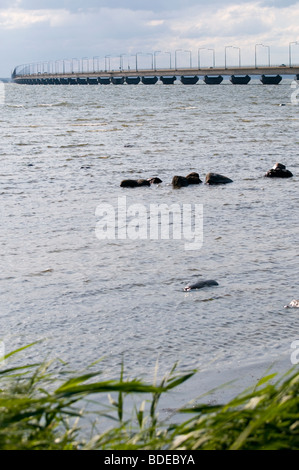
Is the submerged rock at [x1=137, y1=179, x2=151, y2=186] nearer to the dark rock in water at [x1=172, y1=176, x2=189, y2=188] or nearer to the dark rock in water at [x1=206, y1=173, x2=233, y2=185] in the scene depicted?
the dark rock in water at [x1=172, y1=176, x2=189, y2=188]

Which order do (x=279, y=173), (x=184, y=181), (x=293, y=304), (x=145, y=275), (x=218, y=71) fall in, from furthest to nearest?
(x=218, y=71), (x=279, y=173), (x=184, y=181), (x=145, y=275), (x=293, y=304)

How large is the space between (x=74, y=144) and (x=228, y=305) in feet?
77.8

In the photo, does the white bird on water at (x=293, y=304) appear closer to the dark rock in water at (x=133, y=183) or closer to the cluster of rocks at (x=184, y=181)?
the cluster of rocks at (x=184, y=181)

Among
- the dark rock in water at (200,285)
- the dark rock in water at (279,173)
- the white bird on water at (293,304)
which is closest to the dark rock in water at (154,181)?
the dark rock in water at (279,173)

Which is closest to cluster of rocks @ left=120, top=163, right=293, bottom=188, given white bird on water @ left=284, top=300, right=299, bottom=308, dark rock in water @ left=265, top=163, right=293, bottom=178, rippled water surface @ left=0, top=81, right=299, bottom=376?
rippled water surface @ left=0, top=81, right=299, bottom=376

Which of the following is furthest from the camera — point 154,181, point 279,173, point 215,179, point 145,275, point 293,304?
point 279,173

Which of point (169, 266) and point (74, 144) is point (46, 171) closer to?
point (74, 144)

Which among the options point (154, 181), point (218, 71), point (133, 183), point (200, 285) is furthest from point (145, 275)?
point (218, 71)

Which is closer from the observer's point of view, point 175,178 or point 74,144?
point 175,178

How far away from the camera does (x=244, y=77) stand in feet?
527

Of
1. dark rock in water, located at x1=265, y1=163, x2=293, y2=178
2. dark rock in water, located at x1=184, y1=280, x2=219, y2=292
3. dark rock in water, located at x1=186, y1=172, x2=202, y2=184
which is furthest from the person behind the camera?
dark rock in water, located at x1=265, y1=163, x2=293, y2=178

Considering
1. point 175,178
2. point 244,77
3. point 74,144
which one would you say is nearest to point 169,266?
point 175,178

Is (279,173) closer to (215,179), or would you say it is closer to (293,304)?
(215,179)

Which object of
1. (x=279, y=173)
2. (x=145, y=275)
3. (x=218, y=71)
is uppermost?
(x=218, y=71)
